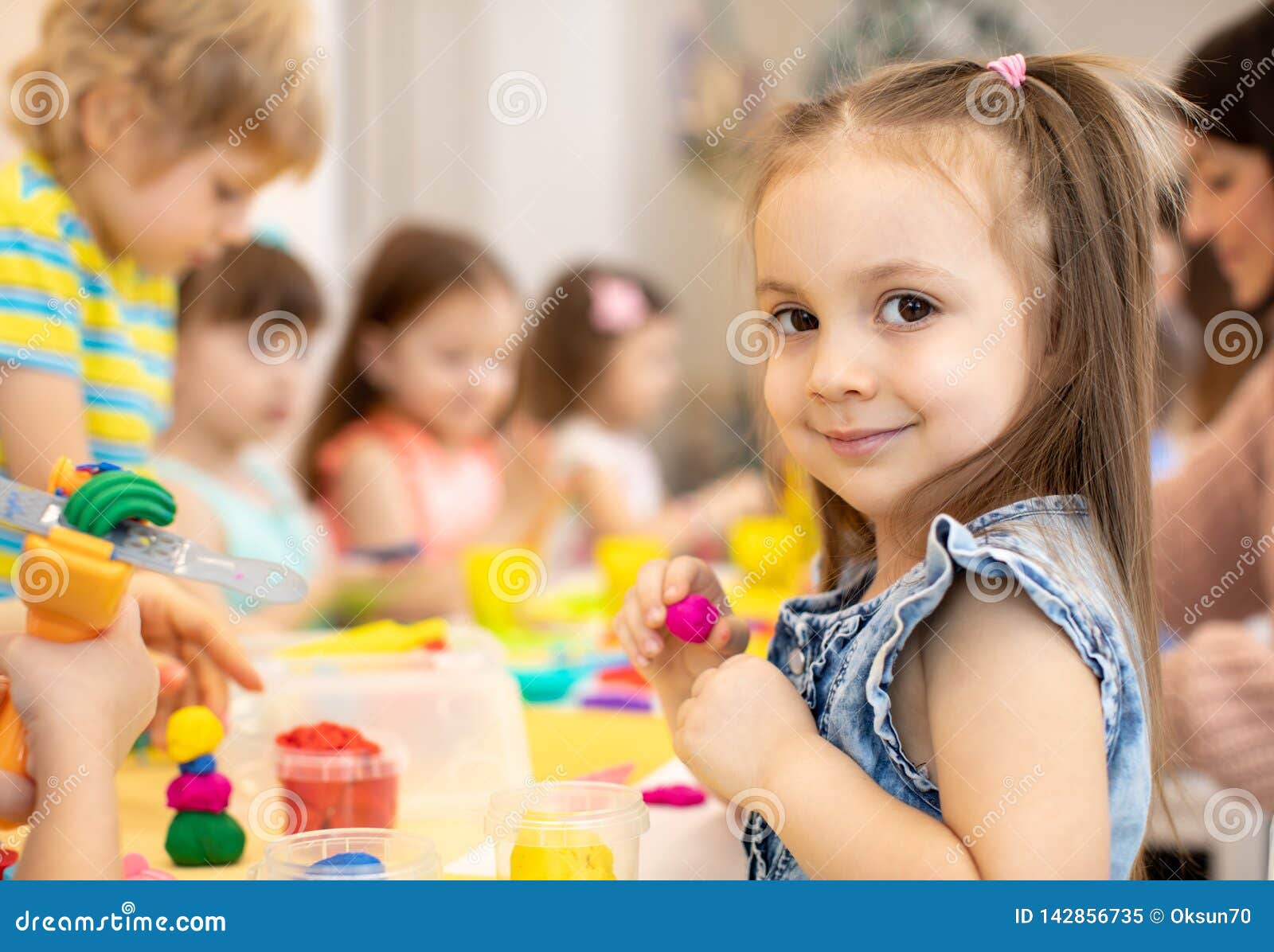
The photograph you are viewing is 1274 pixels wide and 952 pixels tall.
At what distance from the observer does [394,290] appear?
2.36 metres

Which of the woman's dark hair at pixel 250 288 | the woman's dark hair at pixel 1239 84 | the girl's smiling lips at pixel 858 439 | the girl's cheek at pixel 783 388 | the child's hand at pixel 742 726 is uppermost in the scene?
the woman's dark hair at pixel 250 288

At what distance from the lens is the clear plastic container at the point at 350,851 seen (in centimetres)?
59

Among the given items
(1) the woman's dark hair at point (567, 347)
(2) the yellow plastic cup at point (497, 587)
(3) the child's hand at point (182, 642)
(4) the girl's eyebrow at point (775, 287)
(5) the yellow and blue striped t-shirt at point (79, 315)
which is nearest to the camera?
(4) the girl's eyebrow at point (775, 287)

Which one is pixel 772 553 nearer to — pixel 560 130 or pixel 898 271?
pixel 898 271

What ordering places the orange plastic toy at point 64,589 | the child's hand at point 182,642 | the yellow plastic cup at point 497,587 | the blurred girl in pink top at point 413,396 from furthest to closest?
the blurred girl in pink top at point 413,396 → the yellow plastic cup at point 497,587 → the child's hand at point 182,642 → the orange plastic toy at point 64,589

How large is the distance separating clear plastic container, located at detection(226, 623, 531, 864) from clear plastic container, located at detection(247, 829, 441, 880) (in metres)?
0.16

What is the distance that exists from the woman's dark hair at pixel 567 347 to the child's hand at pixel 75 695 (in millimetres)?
2041

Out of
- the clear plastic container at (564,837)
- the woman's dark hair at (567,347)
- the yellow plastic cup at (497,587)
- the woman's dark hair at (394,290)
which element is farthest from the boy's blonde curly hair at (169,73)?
the woman's dark hair at (567,347)

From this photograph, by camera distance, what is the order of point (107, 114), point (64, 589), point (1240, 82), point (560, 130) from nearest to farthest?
1. point (64, 589)
2. point (107, 114)
3. point (1240, 82)
4. point (560, 130)

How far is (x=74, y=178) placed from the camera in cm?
118

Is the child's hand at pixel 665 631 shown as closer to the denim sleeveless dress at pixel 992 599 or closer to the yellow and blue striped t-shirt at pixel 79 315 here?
the denim sleeveless dress at pixel 992 599

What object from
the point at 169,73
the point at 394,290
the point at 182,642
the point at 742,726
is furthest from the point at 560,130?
the point at 742,726

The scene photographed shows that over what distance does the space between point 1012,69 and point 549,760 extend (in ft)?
2.02
